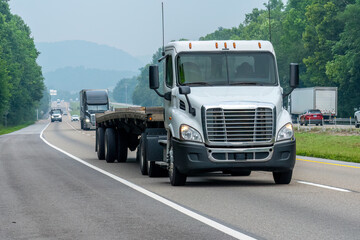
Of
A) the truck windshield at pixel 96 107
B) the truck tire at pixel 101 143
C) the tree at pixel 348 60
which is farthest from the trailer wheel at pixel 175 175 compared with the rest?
the tree at pixel 348 60

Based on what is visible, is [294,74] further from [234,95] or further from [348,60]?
[348,60]

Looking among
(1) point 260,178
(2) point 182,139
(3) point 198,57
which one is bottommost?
(1) point 260,178

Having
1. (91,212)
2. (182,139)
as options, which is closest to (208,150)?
(182,139)

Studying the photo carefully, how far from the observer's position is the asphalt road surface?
920 cm

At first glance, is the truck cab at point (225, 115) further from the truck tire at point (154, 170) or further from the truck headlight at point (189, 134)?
the truck tire at point (154, 170)

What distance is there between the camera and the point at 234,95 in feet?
47.8

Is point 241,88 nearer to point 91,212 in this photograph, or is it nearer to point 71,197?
point 71,197

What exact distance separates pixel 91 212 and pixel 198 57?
5.22 m

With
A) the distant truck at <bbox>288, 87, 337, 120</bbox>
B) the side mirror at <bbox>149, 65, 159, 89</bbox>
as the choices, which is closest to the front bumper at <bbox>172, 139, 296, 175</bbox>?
the side mirror at <bbox>149, 65, 159, 89</bbox>

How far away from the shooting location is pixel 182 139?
14.3 m

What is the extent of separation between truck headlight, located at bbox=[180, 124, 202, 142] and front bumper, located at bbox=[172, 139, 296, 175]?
0.09 meters

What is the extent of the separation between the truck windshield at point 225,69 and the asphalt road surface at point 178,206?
2.00 metres

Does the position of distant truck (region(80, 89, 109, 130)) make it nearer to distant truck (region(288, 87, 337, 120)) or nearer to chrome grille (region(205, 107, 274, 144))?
distant truck (region(288, 87, 337, 120))

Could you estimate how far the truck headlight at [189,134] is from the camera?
1421 centimetres
